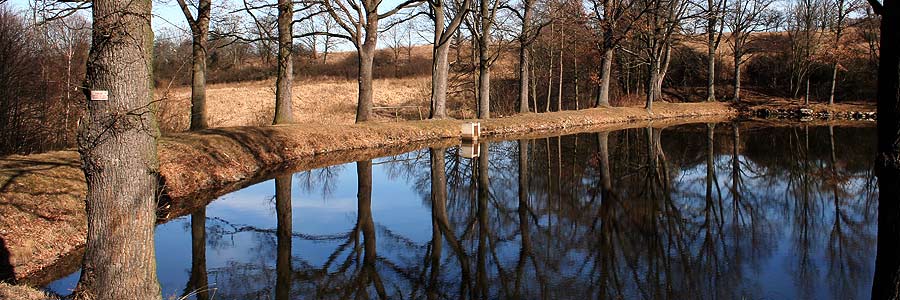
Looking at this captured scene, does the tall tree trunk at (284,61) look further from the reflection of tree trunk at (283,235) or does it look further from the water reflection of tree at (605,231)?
the reflection of tree trunk at (283,235)

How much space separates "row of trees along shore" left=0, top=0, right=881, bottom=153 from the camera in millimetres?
14797

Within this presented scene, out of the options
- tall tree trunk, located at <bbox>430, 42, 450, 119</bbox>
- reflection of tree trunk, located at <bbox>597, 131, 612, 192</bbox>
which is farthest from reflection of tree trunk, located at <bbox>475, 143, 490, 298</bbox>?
tall tree trunk, located at <bbox>430, 42, 450, 119</bbox>

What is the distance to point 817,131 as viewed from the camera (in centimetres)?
2808

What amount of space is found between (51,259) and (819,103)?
42.4m

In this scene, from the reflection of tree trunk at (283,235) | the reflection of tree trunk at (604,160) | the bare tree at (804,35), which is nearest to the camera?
the reflection of tree trunk at (283,235)

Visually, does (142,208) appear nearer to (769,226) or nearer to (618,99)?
(769,226)

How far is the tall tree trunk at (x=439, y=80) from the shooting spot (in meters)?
27.0

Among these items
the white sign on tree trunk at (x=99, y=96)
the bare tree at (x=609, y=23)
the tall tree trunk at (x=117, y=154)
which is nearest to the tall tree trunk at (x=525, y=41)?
the bare tree at (x=609, y=23)

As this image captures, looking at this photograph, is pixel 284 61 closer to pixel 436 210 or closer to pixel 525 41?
pixel 436 210

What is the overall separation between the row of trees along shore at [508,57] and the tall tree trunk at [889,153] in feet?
22.2

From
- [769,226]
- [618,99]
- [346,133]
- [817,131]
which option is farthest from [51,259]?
[618,99]

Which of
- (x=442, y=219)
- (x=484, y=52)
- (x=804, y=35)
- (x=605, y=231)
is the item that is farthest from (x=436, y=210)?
(x=804, y=35)

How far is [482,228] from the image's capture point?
1038 centimetres

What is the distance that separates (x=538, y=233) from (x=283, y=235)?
4006mm
